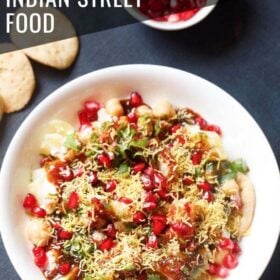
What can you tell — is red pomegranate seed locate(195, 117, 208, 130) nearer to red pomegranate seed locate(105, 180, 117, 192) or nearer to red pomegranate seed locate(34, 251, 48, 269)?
red pomegranate seed locate(105, 180, 117, 192)

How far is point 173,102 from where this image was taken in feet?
6.49

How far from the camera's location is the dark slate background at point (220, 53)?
210 centimetres

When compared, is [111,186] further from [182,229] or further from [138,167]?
[182,229]

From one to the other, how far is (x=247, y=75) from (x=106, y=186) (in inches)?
23.8

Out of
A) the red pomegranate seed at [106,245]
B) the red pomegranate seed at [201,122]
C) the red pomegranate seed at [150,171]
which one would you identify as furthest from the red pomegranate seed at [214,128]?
the red pomegranate seed at [106,245]

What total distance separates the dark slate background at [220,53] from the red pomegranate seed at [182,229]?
0.46 m

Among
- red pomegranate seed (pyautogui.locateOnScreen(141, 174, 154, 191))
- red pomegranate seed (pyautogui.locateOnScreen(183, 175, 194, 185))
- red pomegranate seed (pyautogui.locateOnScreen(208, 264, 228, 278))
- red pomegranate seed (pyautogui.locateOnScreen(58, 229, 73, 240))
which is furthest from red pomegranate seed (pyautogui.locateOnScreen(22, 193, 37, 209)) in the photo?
red pomegranate seed (pyautogui.locateOnScreen(208, 264, 228, 278))

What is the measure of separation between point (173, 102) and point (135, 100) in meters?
0.11

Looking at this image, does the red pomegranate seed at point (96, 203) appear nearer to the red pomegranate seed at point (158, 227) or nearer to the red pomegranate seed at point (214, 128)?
the red pomegranate seed at point (158, 227)

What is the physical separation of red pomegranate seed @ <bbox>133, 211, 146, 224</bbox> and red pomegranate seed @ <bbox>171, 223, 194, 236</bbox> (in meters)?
0.08

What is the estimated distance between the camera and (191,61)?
211 centimetres

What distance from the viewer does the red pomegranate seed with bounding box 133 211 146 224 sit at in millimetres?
1797

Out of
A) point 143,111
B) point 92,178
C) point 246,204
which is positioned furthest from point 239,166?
point 92,178

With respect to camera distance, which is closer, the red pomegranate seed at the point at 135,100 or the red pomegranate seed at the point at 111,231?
the red pomegranate seed at the point at 111,231
